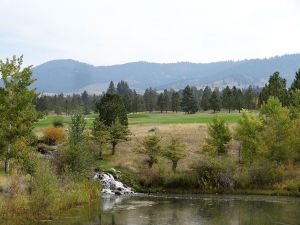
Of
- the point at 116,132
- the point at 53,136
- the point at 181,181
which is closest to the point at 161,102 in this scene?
the point at 53,136

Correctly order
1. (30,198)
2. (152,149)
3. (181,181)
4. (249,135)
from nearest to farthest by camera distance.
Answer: (30,198) < (181,181) < (249,135) < (152,149)

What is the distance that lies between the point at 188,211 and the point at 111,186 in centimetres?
2146

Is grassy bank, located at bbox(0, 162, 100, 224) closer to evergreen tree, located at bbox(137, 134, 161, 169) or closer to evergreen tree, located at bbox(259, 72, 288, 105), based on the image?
evergreen tree, located at bbox(137, 134, 161, 169)

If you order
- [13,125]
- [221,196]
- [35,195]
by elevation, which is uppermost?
[13,125]

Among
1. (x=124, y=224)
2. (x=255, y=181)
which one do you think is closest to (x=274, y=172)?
(x=255, y=181)

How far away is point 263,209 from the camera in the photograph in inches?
1980

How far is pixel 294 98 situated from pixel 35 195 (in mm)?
56585

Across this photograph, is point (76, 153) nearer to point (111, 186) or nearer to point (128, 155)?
point (111, 186)

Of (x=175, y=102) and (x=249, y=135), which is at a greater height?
(x=175, y=102)

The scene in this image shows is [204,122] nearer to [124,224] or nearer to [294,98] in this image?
[294,98]

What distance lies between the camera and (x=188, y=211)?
48844 mm

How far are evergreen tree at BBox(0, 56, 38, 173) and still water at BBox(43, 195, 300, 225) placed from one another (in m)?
8.78

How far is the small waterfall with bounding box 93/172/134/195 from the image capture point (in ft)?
220

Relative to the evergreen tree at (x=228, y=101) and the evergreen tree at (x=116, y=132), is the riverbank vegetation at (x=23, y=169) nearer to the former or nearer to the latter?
the evergreen tree at (x=116, y=132)
